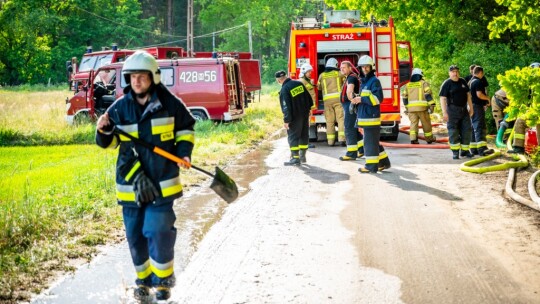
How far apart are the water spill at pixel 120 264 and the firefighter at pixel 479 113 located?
5.65 m

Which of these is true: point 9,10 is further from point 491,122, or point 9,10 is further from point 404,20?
point 491,122

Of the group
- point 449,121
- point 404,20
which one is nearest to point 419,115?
point 449,121

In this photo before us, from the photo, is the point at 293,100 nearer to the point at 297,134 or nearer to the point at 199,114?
the point at 297,134

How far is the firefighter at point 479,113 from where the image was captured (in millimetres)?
14727

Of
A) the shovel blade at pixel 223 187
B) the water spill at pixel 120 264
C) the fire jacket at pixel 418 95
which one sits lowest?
the water spill at pixel 120 264

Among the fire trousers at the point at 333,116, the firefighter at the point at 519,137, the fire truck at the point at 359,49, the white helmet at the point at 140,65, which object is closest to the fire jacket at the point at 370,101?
the firefighter at the point at 519,137

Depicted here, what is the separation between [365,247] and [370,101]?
525cm

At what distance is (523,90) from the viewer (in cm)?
975

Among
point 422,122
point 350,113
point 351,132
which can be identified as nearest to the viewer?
point 350,113

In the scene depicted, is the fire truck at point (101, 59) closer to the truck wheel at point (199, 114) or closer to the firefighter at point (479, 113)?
the truck wheel at point (199, 114)

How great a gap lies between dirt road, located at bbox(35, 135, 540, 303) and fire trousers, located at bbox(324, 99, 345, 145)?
5105 millimetres

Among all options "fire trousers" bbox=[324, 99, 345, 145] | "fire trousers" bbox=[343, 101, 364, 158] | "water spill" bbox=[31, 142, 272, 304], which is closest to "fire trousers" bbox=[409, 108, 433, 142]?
"fire trousers" bbox=[324, 99, 345, 145]

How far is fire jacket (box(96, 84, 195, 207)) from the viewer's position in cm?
572

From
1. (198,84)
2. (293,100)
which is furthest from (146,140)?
(198,84)
